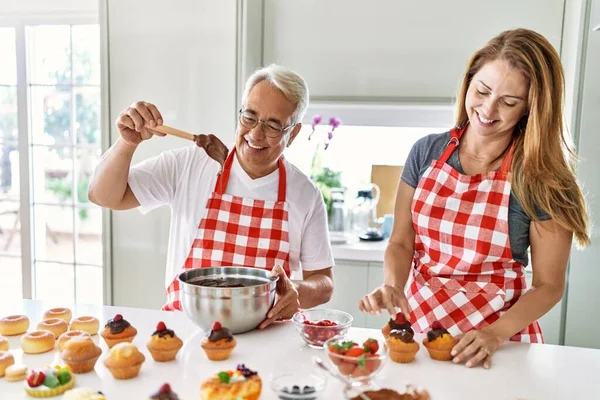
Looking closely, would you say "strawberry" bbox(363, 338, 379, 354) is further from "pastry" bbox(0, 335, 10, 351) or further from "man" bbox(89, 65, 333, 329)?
"pastry" bbox(0, 335, 10, 351)

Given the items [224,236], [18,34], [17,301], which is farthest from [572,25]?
[18,34]

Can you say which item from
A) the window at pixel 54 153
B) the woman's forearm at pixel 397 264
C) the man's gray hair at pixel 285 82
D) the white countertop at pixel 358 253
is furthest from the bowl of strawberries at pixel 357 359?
the window at pixel 54 153

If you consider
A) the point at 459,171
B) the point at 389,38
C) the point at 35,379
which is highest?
the point at 389,38

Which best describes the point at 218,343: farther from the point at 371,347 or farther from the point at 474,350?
the point at 474,350

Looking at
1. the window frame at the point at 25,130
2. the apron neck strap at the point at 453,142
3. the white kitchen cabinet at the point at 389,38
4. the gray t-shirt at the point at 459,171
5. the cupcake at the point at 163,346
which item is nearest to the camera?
the cupcake at the point at 163,346

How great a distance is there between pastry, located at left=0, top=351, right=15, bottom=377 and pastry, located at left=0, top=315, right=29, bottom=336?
0.18m

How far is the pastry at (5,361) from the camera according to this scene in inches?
42.9

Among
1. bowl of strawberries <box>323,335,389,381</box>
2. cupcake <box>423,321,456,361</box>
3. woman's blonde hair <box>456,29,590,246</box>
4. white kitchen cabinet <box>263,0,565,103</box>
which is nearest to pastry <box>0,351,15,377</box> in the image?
bowl of strawberries <box>323,335,389,381</box>

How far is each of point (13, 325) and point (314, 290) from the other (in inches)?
30.4

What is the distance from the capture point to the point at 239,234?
1670 millimetres

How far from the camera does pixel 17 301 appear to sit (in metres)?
1.54

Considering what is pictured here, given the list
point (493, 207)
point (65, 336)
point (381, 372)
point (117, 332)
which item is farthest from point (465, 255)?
point (65, 336)

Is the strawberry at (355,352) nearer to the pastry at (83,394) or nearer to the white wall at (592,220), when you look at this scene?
the pastry at (83,394)

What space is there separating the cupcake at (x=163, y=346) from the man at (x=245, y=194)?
39 cm
